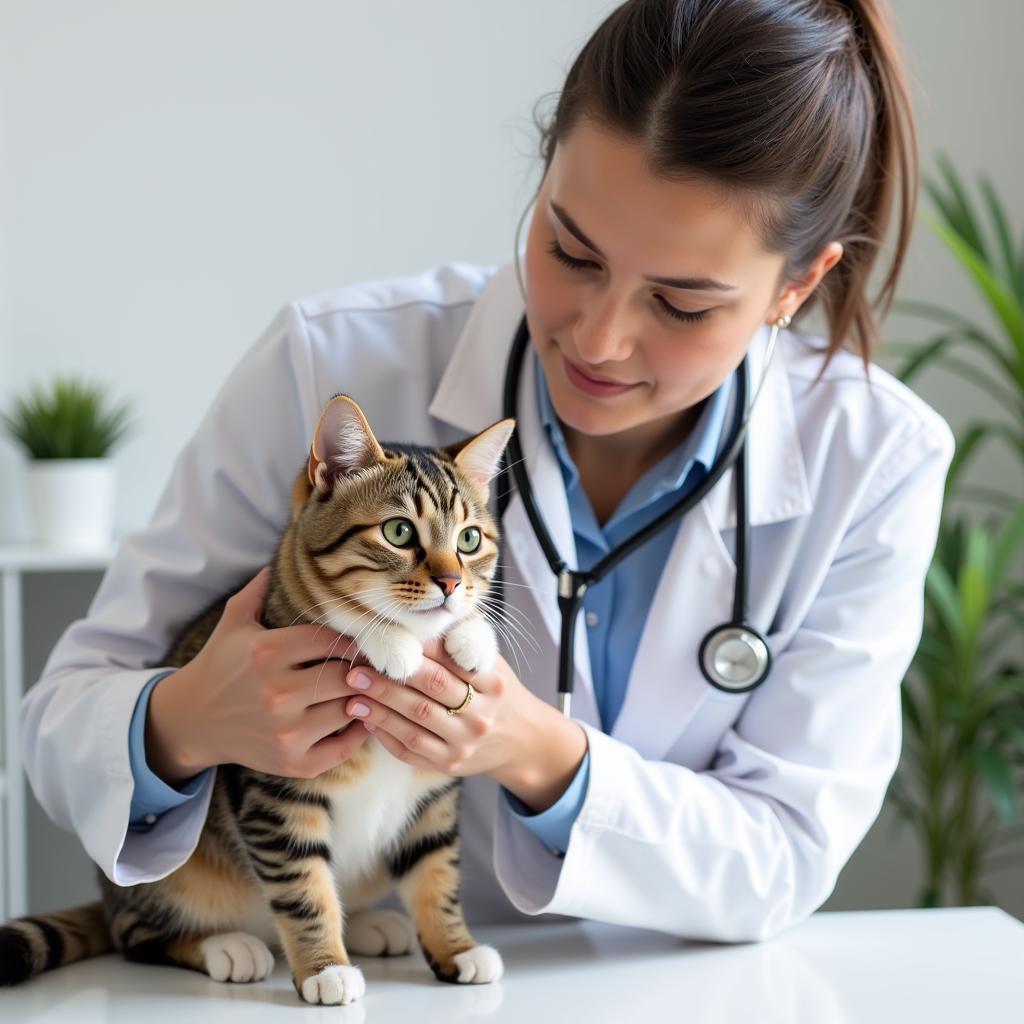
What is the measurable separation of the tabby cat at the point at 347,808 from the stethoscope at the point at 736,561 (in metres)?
0.10

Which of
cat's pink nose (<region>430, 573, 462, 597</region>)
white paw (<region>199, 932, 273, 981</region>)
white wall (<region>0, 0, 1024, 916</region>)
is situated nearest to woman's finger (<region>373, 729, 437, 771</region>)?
cat's pink nose (<region>430, 573, 462, 597</region>)

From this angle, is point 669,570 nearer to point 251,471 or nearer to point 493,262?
point 251,471

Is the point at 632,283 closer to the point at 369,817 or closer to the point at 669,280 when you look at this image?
the point at 669,280

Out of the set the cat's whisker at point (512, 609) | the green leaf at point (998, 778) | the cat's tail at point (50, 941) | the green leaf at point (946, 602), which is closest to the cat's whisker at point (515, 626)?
the cat's whisker at point (512, 609)

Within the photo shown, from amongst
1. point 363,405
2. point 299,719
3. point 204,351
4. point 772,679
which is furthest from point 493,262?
point 299,719

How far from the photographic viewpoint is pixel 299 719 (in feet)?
3.35

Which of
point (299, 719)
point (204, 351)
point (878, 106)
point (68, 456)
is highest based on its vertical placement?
point (878, 106)

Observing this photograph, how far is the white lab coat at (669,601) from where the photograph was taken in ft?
3.91

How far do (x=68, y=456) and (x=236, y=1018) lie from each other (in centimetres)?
178

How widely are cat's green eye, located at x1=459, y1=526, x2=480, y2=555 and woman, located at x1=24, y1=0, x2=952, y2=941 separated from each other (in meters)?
0.11

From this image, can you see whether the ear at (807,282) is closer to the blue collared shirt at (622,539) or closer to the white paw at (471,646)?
the blue collared shirt at (622,539)

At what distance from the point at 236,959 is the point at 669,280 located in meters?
0.76

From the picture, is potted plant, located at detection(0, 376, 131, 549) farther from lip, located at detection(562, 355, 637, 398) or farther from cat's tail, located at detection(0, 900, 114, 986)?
lip, located at detection(562, 355, 637, 398)

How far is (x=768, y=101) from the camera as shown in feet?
3.62
